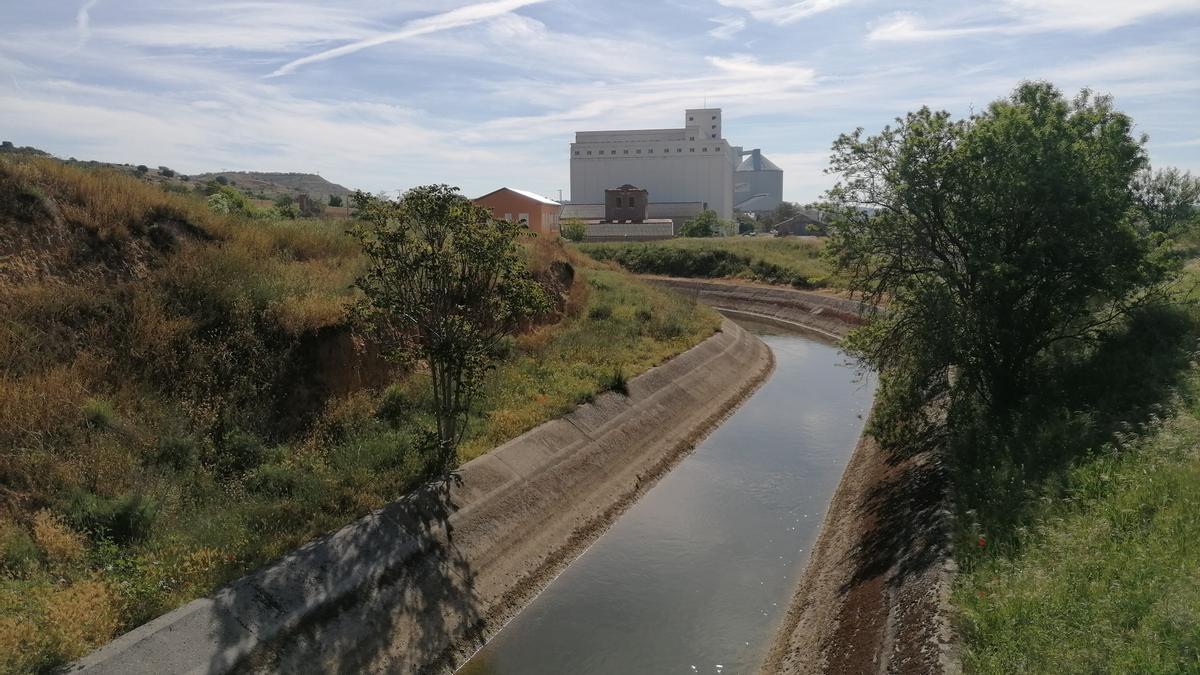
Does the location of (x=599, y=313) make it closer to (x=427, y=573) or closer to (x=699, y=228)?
(x=427, y=573)

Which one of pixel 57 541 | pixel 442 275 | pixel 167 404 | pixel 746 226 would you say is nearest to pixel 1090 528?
pixel 442 275

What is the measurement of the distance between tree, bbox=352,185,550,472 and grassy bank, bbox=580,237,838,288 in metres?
42.8

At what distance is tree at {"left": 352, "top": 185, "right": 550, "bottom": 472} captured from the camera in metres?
15.2

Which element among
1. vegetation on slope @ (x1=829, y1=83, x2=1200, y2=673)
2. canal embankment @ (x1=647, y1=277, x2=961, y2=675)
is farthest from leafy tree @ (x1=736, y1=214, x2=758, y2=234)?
canal embankment @ (x1=647, y1=277, x2=961, y2=675)

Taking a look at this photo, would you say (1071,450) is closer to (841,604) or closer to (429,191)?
(841,604)

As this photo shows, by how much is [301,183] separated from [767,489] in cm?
14965

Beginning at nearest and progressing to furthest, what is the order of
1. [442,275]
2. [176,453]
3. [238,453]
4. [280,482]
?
[176,453]
[280,482]
[238,453]
[442,275]

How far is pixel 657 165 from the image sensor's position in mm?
141000

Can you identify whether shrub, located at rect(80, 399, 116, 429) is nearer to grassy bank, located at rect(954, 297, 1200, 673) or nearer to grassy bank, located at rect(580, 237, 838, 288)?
grassy bank, located at rect(954, 297, 1200, 673)

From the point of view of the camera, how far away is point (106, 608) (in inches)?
364

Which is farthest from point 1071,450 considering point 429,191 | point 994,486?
point 429,191

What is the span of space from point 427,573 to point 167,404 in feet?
20.4

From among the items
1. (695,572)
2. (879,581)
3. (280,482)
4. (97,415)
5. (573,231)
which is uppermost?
(573,231)

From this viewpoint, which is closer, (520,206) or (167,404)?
(167,404)
